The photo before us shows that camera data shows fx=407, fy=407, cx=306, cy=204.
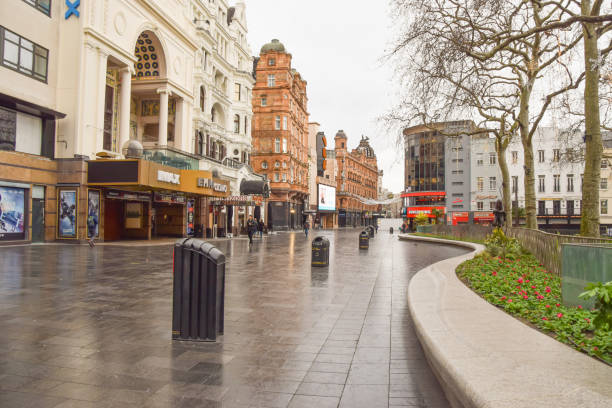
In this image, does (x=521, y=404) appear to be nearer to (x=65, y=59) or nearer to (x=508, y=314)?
(x=508, y=314)

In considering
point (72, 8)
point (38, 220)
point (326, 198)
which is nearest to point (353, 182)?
point (326, 198)

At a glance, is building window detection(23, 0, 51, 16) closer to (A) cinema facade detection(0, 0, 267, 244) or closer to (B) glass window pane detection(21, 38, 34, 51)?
(A) cinema facade detection(0, 0, 267, 244)

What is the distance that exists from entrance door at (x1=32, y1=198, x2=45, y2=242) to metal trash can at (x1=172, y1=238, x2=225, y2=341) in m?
19.6

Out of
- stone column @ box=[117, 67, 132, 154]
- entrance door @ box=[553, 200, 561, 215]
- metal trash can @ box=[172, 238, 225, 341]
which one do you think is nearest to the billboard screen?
entrance door @ box=[553, 200, 561, 215]

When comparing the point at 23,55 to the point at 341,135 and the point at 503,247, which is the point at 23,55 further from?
the point at 341,135

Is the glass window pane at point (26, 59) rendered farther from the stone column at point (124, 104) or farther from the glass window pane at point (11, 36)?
the stone column at point (124, 104)

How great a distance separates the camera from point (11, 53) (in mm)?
19547

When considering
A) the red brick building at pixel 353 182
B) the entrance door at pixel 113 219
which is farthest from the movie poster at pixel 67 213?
the red brick building at pixel 353 182

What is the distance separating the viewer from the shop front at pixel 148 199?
22062mm

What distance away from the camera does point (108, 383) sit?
3830 mm

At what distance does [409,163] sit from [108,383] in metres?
74.0

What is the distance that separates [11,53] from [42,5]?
376 cm

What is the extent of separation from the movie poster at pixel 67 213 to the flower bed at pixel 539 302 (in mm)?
19463

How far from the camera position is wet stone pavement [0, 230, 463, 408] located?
3.61m
